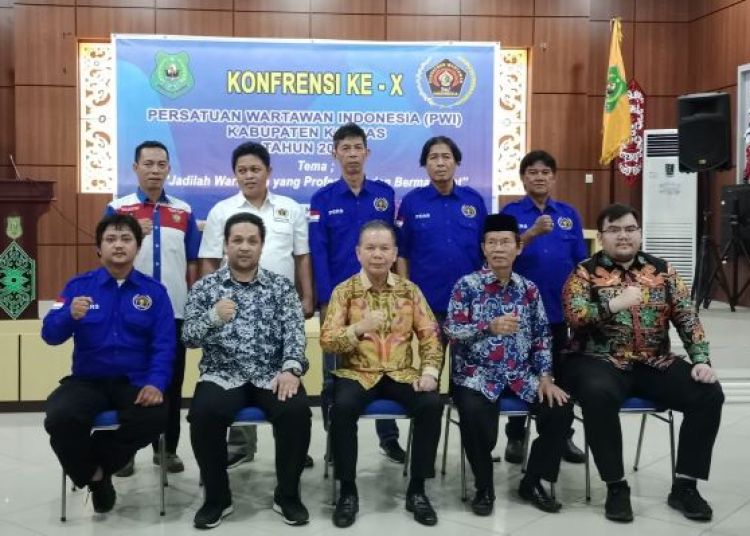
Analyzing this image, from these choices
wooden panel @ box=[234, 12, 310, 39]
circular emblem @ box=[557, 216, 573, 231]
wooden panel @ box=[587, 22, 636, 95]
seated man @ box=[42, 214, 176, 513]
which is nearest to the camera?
seated man @ box=[42, 214, 176, 513]

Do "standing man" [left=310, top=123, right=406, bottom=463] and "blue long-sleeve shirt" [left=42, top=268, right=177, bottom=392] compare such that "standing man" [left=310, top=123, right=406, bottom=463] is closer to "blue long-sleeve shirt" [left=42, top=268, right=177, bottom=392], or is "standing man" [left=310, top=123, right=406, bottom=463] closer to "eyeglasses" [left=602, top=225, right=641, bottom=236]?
"blue long-sleeve shirt" [left=42, top=268, right=177, bottom=392]

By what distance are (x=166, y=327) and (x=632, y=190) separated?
720cm

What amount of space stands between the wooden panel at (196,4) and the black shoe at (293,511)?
628 cm

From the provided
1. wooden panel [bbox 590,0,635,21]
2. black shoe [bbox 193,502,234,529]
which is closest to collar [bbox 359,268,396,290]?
black shoe [bbox 193,502,234,529]

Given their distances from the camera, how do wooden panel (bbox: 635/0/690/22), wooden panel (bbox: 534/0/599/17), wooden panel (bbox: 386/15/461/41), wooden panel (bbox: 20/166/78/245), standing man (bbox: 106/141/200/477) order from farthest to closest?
wooden panel (bbox: 635/0/690/22), wooden panel (bbox: 534/0/599/17), wooden panel (bbox: 386/15/461/41), wooden panel (bbox: 20/166/78/245), standing man (bbox: 106/141/200/477)

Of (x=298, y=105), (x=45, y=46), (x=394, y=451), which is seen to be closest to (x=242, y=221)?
(x=394, y=451)

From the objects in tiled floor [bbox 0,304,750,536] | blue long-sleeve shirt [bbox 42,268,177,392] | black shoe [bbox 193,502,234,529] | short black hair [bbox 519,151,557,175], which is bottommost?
tiled floor [bbox 0,304,750,536]

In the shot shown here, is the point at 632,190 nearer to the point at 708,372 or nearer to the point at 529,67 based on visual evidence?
the point at 529,67

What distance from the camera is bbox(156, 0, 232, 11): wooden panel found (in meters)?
7.91

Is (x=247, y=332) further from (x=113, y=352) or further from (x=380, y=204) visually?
(x=380, y=204)

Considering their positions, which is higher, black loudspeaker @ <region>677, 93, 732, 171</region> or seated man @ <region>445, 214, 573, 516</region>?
black loudspeaker @ <region>677, 93, 732, 171</region>

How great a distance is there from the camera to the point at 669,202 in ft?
28.7

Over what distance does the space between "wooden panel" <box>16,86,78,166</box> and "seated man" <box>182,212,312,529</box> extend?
559 centimetres

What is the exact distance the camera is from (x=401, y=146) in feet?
25.3
